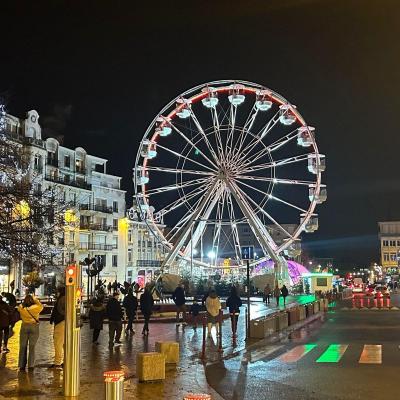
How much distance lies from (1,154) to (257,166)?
30.6 meters

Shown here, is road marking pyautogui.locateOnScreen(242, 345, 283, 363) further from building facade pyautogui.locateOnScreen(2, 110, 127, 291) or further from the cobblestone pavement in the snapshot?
building facade pyautogui.locateOnScreen(2, 110, 127, 291)

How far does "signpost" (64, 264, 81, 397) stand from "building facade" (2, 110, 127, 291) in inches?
1867

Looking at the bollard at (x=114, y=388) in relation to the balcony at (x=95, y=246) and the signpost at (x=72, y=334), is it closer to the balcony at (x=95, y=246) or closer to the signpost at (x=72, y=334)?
the signpost at (x=72, y=334)

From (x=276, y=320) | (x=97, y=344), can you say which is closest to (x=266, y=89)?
(x=276, y=320)

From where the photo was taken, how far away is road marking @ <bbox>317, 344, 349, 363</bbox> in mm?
15988

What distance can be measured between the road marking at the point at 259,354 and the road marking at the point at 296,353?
1.72 feet

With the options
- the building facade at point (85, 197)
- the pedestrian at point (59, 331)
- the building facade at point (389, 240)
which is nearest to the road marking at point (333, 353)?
the pedestrian at point (59, 331)

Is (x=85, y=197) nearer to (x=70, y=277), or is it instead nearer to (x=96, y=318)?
(x=96, y=318)

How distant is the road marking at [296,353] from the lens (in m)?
16.4

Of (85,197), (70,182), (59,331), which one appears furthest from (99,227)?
(59,331)

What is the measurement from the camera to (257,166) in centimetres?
4638

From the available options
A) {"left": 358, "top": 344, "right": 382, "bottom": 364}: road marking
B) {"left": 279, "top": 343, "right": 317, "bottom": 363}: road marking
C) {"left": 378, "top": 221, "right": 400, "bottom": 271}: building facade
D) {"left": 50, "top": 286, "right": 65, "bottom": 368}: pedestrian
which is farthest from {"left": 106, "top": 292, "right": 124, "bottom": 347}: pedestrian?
{"left": 378, "top": 221, "right": 400, "bottom": 271}: building facade

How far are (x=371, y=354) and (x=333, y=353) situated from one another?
1075mm

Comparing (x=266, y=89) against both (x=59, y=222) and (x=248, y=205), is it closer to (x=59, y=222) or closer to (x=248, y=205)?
(x=248, y=205)
